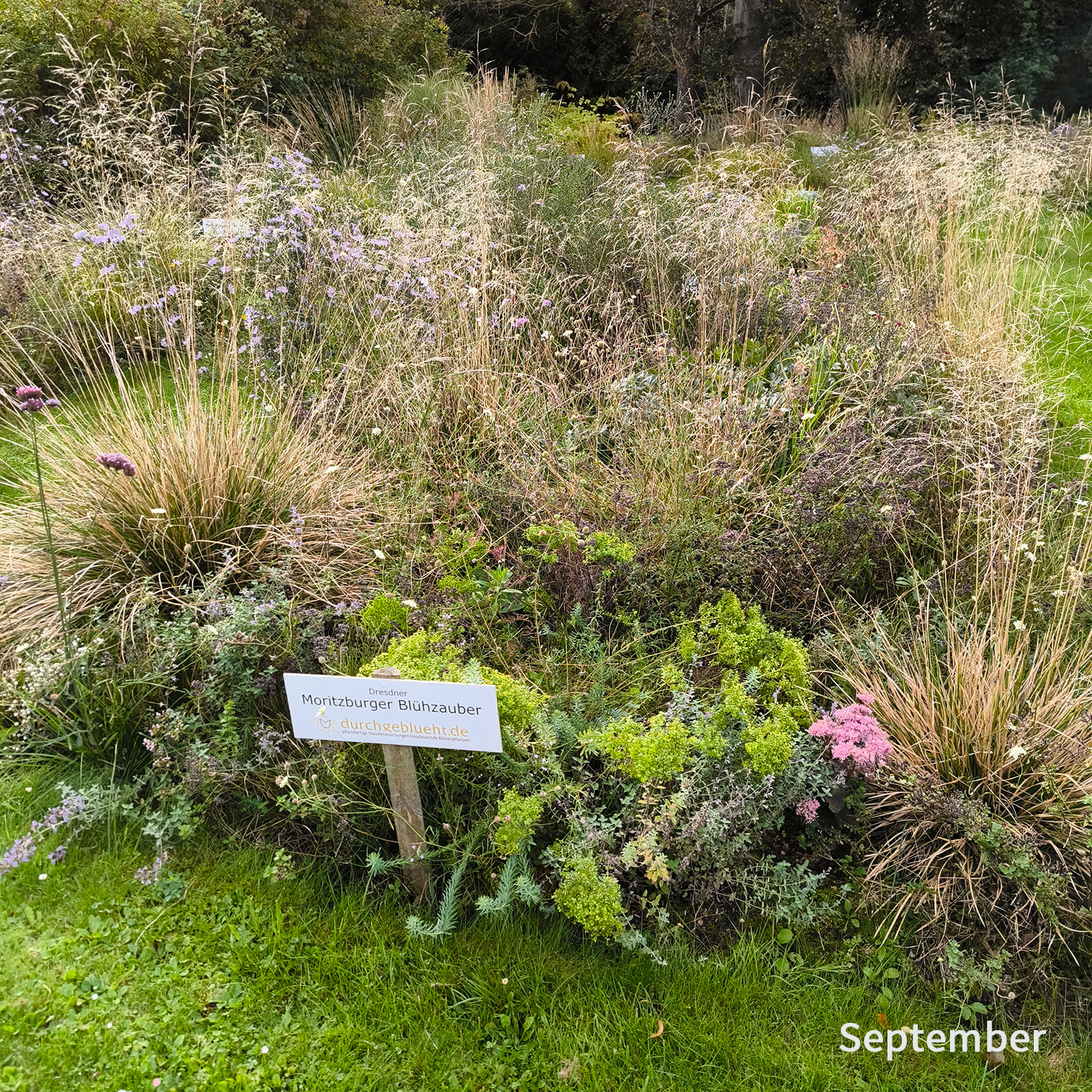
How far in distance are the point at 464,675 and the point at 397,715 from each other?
0.92 feet

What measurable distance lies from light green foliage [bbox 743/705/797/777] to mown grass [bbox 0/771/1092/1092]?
438mm

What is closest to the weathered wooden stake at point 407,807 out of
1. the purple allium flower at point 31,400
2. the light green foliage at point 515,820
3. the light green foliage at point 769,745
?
the light green foliage at point 515,820

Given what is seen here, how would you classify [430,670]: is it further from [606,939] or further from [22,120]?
[22,120]

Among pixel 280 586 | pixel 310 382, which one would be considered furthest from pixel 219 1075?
pixel 310 382

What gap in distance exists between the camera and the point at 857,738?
2109mm

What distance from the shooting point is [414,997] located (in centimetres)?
188

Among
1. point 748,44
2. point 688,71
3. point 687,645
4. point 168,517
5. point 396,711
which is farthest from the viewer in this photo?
point 748,44

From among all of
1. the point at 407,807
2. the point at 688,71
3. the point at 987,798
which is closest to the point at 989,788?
the point at 987,798

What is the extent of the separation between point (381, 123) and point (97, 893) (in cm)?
718

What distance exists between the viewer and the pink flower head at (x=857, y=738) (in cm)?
205

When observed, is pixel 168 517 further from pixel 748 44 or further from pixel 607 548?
pixel 748 44

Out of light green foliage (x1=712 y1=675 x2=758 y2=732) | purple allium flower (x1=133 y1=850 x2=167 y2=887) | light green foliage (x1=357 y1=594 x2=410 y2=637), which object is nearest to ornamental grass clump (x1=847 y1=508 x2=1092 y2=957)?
light green foliage (x1=712 y1=675 x2=758 y2=732)

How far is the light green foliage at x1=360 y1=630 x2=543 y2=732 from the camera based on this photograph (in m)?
2.03

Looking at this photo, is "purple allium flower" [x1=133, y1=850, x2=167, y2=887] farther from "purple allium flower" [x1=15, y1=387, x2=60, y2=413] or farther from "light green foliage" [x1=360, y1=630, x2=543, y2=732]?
"purple allium flower" [x1=15, y1=387, x2=60, y2=413]
